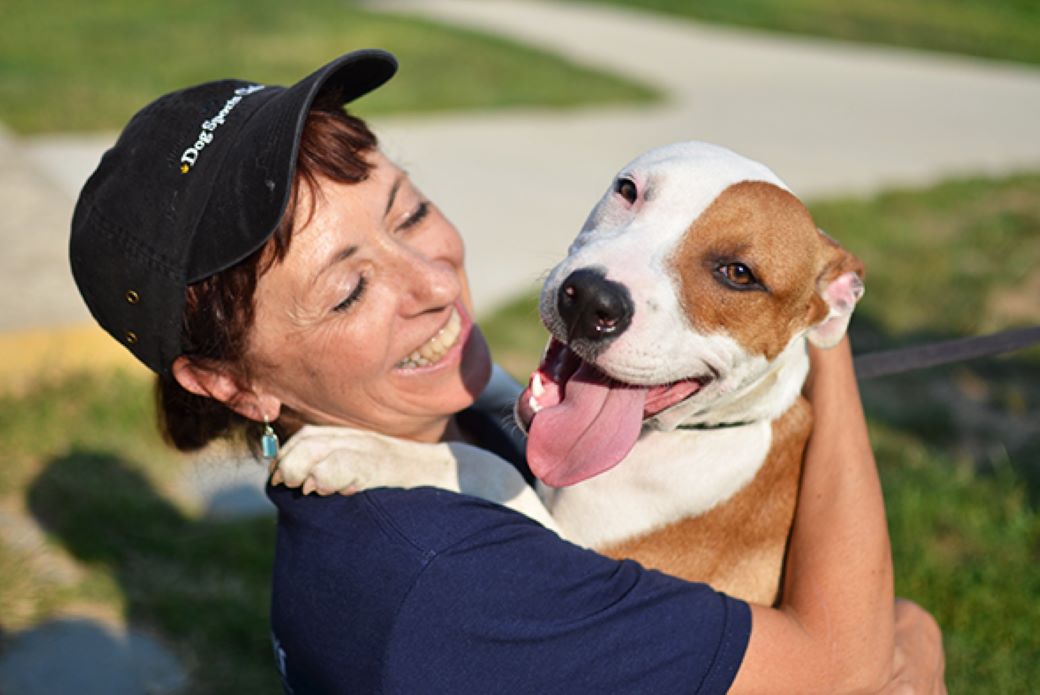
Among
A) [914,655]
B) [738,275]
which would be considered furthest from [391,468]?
[914,655]

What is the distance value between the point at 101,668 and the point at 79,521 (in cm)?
97

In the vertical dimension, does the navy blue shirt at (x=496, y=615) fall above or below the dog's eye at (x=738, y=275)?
below

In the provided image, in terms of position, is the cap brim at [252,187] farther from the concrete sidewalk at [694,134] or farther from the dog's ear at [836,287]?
the concrete sidewalk at [694,134]

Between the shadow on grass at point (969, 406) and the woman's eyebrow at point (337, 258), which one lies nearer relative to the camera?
the woman's eyebrow at point (337, 258)

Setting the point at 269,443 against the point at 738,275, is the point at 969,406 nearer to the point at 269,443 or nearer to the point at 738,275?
the point at 738,275

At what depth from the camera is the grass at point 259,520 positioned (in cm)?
429

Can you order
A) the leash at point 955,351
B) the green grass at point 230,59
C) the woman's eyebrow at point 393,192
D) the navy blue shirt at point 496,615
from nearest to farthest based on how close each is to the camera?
the navy blue shirt at point 496,615, the woman's eyebrow at point 393,192, the leash at point 955,351, the green grass at point 230,59

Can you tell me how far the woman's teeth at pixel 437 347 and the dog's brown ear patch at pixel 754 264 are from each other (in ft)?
1.90

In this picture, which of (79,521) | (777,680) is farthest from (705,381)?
(79,521)

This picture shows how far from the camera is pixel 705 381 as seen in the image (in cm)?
276

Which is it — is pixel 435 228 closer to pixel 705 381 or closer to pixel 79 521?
pixel 705 381

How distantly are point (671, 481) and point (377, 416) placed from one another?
73 centimetres

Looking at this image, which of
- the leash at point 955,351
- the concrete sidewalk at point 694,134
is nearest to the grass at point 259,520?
the concrete sidewalk at point 694,134

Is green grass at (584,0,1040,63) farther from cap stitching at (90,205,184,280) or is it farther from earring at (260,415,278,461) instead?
cap stitching at (90,205,184,280)
